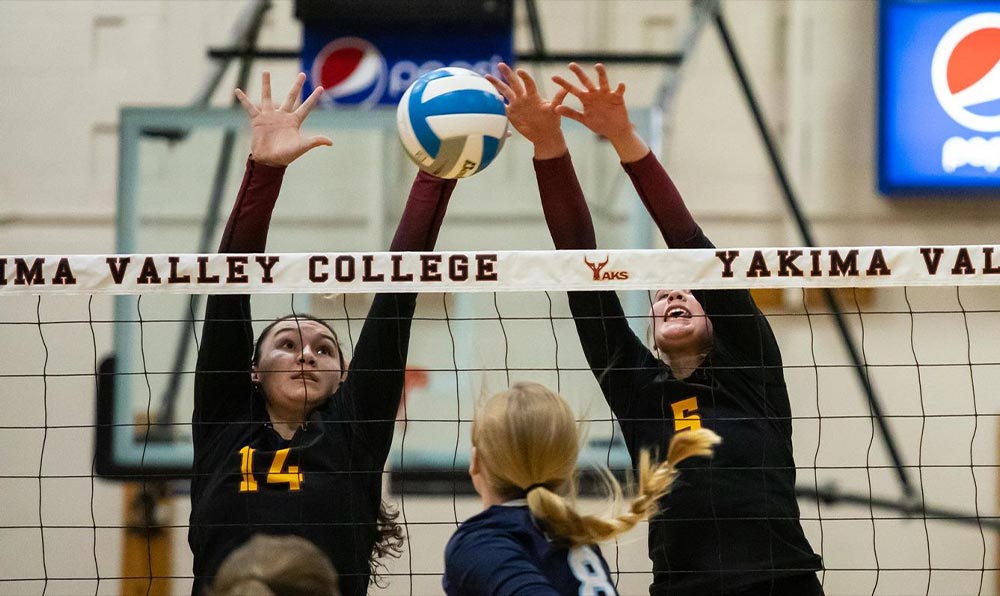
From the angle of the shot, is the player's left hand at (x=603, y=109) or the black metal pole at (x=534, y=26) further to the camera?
the black metal pole at (x=534, y=26)

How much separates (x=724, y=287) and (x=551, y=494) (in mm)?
1166

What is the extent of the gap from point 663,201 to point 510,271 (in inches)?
17.2

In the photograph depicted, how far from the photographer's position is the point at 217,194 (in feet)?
18.3

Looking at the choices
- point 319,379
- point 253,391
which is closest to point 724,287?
point 319,379

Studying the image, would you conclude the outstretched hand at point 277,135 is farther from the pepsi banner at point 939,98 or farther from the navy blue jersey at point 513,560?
the pepsi banner at point 939,98

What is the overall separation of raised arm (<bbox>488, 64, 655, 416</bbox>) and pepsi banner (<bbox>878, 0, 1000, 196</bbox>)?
424 centimetres

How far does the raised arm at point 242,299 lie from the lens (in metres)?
2.92

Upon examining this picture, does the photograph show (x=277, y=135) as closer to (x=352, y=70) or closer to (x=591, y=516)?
(x=591, y=516)

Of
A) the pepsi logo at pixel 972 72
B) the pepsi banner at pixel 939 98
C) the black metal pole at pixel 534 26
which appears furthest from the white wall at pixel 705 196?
the black metal pole at pixel 534 26

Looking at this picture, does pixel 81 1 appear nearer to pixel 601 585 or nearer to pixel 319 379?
pixel 319 379

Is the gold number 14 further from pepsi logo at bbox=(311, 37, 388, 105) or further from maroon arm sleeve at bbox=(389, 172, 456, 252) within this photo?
pepsi logo at bbox=(311, 37, 388, 105)

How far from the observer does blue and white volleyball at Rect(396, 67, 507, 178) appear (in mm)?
3072

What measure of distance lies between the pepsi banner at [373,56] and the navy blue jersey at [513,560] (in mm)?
4264

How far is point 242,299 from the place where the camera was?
3029mm
